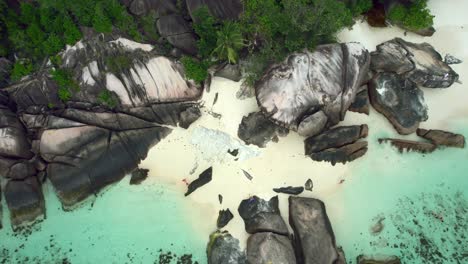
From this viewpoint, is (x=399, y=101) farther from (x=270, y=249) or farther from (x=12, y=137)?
(x=12, y=137)

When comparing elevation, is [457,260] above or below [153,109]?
below

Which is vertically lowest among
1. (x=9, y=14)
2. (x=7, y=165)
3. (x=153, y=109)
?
(x=7, y=165)

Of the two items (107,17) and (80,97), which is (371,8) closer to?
(107,17)

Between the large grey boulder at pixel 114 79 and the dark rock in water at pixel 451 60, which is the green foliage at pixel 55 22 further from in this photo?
the dark rock in water at pixel 451 60

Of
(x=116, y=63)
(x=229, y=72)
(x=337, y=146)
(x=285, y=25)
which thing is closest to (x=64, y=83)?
(x=116, y=63)

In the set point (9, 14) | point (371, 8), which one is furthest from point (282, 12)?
point (9, 14)

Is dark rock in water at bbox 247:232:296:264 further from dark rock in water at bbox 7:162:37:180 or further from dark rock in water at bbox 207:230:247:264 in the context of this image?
dark rock in water at bbox 7:162:37:180
